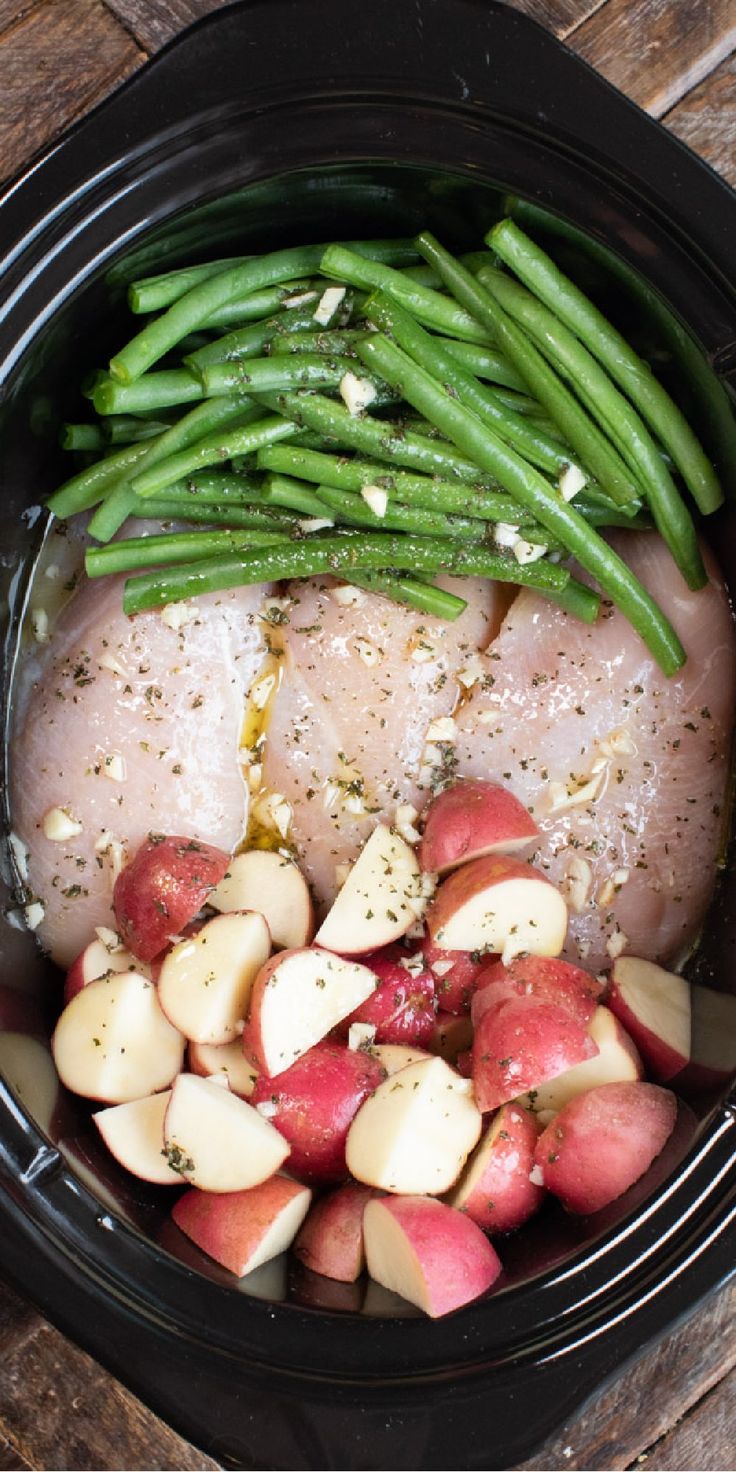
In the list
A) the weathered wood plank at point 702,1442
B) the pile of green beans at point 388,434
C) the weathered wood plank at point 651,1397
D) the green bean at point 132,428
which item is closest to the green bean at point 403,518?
the pile of green beans at point 388,434

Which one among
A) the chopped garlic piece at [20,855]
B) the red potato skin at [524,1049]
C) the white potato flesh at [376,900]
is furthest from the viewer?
the chopped garlic piece at [20,855]

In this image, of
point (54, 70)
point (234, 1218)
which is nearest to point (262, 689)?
point (234, 1218)

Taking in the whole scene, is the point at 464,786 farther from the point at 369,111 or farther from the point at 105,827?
the point at 369,111

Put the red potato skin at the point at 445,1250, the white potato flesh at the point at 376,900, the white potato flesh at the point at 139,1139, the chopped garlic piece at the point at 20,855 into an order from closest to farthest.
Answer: the red potato skin at the point at 445,1250, the white potato flesh at the point at 139,1139, the white potato flesh at the point at 376,900, the chopped garlic piece at the point at 20,855

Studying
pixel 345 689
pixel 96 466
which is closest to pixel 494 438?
pixel 345 689

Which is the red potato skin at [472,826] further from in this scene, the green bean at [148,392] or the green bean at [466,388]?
the green bean at [148,392]

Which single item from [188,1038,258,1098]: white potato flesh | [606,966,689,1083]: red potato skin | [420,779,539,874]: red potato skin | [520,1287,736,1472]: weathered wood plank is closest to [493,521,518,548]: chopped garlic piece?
[420,779,539,874]: red potato skin

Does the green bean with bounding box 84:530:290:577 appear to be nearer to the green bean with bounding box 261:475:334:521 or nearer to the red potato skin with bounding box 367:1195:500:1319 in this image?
the green bean with bounding box 261:475:334:521
